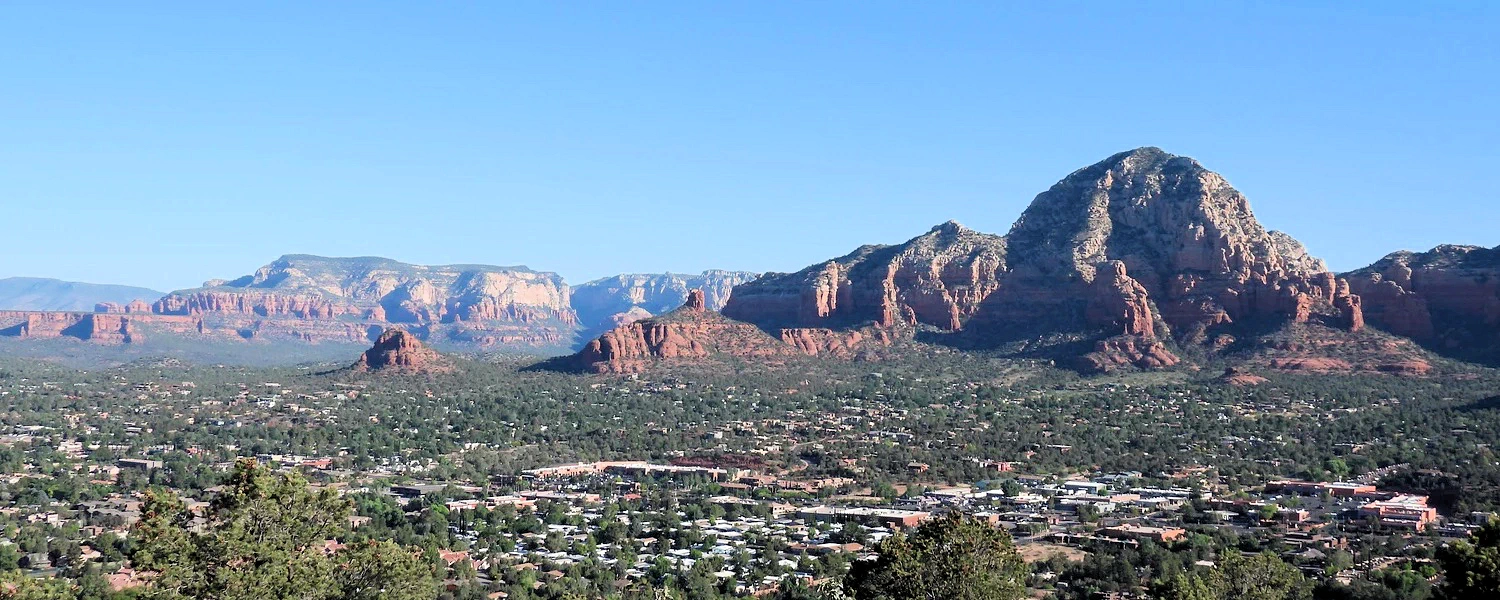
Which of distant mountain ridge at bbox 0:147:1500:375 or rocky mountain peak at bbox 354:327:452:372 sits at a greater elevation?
distant mountain ridge at bbox 0:147:1500:375

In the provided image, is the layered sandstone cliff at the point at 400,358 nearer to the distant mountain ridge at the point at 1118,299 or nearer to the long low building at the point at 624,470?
the distant mountain ridge at the point at 1118,299

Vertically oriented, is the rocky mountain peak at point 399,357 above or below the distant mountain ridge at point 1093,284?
below

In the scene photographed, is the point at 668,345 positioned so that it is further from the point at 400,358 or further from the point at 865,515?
the point at 865,515

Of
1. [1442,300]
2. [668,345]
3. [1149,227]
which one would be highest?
[1149,227]

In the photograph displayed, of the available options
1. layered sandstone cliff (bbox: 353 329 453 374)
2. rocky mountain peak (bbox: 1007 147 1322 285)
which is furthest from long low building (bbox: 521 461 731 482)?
rocky mountain peak (bbox: 1007 147 1322 285)

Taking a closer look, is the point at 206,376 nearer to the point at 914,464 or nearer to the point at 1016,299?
the point at 1016,299

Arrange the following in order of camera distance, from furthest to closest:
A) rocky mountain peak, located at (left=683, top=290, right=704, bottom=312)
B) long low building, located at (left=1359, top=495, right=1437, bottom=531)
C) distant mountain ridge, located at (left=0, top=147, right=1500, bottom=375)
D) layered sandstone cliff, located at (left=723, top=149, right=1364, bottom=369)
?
rocky mountain peak, located at (left=683, top=290, right=704, bottom=312), layered sandstone cliff, located at (left=723, top=149, right=1364, bottom=369), distant mountain ridge, located at (left=0, top=147, right=1500, bottom=375), long low building, located at (left=1359, top=495, right=1437, bottom=531)

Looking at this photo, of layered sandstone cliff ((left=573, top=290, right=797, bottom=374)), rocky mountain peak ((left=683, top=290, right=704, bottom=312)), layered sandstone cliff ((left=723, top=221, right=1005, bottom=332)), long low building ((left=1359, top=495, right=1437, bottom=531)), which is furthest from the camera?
rocky mountain peak ((left=683, top=290, right=704, bottom=312))

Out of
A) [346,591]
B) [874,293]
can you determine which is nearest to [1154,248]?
[874,293]

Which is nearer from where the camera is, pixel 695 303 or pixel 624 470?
pixel 624 470

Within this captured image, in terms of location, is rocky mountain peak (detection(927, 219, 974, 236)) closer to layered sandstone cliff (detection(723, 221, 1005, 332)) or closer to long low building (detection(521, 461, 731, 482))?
layered sandstone cliff (detection(723, 221, 1005, 332))

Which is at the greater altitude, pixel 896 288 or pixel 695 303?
pixel 896 288

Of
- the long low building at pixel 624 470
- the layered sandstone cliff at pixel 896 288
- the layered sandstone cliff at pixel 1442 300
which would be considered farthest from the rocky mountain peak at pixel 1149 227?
the long low building at pixel 624 470

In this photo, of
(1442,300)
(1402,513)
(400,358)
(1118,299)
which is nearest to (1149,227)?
(1118,299)
